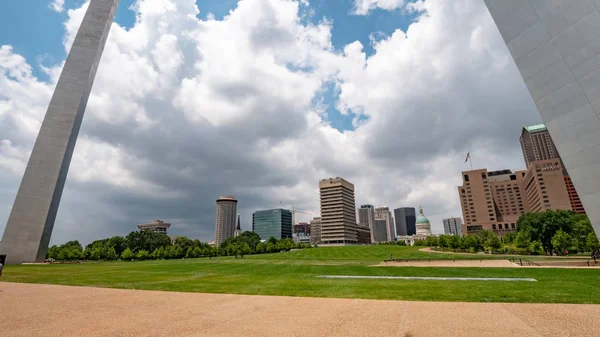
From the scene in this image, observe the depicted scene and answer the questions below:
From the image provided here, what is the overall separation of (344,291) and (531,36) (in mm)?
17265

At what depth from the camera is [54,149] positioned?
152 feet

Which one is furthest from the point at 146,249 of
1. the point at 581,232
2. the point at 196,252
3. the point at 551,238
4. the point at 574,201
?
the point at 574,201

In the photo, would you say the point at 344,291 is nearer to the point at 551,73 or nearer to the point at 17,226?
the point at 551,73

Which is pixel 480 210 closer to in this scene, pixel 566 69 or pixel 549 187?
pixel 549 187

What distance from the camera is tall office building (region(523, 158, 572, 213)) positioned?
144000mm

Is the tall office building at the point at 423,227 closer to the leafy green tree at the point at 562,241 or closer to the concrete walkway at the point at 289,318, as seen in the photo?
the leafy green tree at the point at 562,241

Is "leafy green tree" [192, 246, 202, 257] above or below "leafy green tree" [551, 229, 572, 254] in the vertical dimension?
below

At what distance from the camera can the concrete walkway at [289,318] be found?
259 inches

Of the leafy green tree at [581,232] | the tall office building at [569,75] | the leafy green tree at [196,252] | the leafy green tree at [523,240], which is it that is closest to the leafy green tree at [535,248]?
the leafy green tree at [523,240]

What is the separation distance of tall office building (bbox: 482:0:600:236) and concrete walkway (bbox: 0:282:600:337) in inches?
315

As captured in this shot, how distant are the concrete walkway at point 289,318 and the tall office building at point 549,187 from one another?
18347 cm

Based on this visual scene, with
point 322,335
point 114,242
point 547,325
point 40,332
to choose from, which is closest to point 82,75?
point 40,332

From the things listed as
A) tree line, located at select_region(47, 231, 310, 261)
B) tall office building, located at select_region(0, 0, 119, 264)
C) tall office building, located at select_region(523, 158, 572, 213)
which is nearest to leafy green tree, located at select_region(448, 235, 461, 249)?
tree line, located at select_region(47, 231, 310, 261)

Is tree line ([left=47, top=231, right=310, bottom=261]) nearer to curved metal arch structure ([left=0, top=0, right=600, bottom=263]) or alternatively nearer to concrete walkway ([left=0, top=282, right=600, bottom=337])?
concrete walkway ([left=0, top=282, right=600, bottom=337])
